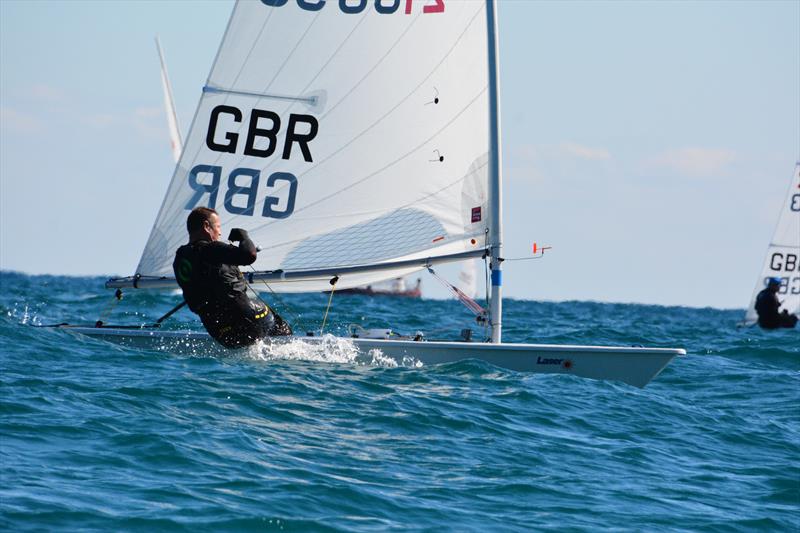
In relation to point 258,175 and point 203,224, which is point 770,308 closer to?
→ point 258,175

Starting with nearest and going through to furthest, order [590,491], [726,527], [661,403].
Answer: [726,527]
[590,491]
[661,403]

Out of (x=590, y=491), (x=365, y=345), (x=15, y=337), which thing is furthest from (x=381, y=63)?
(x=590, y=491)

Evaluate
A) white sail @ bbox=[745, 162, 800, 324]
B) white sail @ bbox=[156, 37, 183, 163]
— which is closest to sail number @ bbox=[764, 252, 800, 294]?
white sail @ bbox=[745, 162, 800, 324]

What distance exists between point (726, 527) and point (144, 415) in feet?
13.9

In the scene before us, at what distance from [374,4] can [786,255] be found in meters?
21.2

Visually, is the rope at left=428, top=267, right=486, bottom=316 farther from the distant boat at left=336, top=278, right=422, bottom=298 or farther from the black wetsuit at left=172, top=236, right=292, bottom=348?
the distant boat at left=336, top=278, right=422, bottom=298

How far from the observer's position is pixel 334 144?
41.3 ft

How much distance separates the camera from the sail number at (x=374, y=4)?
12.2 meters

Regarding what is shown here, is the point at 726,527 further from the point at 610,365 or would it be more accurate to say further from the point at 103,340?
the point at 103,340

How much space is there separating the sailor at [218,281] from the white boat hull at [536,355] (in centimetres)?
41

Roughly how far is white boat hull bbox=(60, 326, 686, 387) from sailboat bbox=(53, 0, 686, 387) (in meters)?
0.80

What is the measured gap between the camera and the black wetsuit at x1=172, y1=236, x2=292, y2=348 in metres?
10.3

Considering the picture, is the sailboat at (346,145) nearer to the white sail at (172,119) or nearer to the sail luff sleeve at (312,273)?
the sail luff sleeve at (312,273)

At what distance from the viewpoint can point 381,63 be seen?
40.8ft
